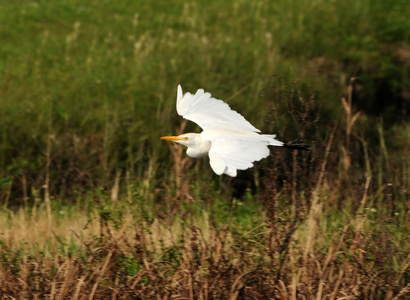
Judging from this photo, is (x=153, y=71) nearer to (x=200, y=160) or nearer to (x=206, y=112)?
(x=200, y=160)

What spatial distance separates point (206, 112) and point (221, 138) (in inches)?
22.8

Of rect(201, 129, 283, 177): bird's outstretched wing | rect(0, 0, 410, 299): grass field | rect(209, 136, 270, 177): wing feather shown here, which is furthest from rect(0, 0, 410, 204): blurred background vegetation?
rect(209, 136, 270, 177): wing feather

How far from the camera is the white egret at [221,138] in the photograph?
8.36 feet

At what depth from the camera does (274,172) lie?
3180 mm

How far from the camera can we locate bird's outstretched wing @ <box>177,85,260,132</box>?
327 cm

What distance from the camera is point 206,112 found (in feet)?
11.0

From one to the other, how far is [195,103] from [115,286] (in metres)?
1.05

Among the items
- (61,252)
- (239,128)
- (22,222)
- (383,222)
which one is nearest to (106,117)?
(22,222)

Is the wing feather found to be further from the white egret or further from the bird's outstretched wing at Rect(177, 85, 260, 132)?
the bird's outstretched wing at Rect(177, 85, 260, 132)

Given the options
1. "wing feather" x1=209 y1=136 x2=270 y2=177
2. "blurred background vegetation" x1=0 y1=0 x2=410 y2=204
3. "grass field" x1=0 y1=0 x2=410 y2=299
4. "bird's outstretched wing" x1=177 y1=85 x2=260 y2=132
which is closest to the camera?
"wing feather" x1=209 y1=136 x2=270 y2=177

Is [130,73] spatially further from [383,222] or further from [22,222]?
[383,222]

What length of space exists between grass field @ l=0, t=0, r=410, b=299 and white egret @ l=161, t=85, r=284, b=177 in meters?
0.26

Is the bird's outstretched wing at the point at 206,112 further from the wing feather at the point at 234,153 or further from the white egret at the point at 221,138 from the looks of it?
the wing feather at the point at 234,153

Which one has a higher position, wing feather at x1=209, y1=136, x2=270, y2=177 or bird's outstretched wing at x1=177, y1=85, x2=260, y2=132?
bird's outstretched wing at x1=177, y1=85, x2=260, y2=132
